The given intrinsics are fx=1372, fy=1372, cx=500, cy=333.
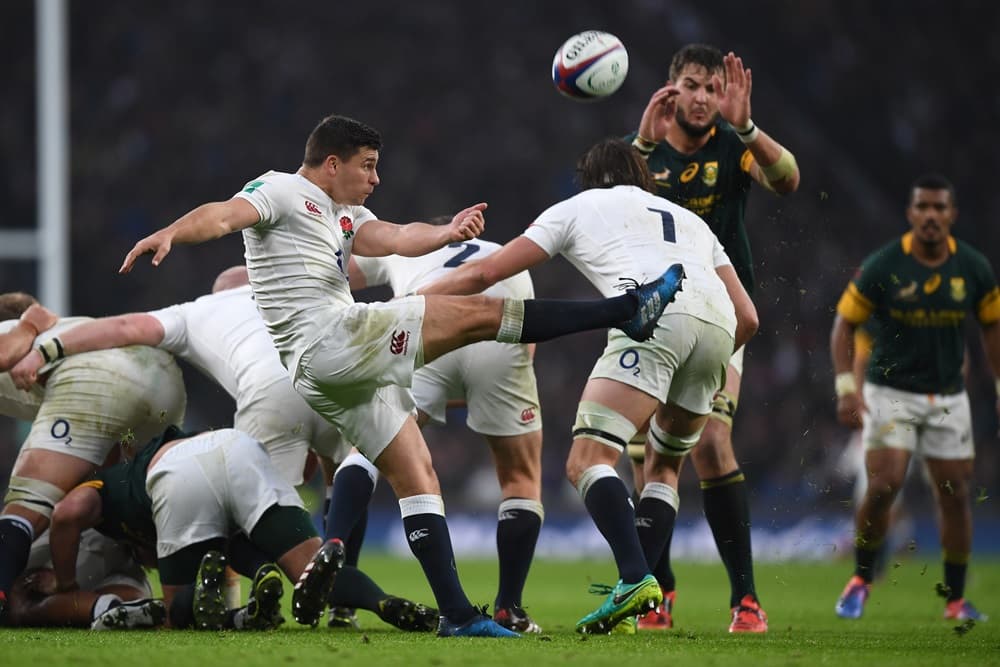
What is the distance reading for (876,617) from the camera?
757 centimetres

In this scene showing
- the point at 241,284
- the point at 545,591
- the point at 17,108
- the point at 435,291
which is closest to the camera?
the point at 435,291

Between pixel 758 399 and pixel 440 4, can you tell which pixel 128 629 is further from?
pixel 440 4

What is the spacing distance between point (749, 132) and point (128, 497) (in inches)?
128

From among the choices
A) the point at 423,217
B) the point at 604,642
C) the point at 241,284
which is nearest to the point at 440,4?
the point at 423,217

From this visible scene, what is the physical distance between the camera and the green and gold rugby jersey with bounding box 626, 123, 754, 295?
6832mm

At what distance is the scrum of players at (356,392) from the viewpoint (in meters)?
5.18

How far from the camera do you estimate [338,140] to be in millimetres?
5441

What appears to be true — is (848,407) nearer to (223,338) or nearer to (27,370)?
(223,338)

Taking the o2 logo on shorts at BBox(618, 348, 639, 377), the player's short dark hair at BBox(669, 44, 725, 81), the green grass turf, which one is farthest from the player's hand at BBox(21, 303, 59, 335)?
the player's short dark hair at BBox(669, 44, 725, 81)

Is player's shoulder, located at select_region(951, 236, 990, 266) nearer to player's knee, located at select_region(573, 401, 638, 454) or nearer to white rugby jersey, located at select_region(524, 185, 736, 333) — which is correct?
white rugby jersey, located at select_region(524, 185, 736, 333)

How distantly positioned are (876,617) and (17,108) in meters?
16.0

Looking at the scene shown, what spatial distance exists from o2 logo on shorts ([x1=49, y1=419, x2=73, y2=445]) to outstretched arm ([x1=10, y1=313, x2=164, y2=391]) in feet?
0.70

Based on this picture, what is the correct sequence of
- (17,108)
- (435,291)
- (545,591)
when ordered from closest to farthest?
(435,291), (545,591), (17,108)

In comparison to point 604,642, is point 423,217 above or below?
above
